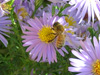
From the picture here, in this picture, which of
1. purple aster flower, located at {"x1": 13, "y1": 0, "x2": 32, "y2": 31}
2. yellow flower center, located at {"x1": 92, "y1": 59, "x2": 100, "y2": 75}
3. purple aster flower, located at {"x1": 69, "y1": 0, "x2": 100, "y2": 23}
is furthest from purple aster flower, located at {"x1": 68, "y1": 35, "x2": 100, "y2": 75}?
purple aster flower, located at {"x1": 13, "y1": 0, "x2": 32, "y2": 31}

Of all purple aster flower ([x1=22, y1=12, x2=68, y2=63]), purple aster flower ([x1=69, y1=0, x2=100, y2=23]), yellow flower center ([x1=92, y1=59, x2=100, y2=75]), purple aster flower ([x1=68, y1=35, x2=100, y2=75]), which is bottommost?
yellow flower center ([x1=92, y1=59, x2=100, y2=75])

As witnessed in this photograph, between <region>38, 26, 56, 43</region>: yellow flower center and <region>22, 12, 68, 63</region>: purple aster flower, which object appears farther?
<region>38, 26, 56, 43</region>: yellow flower center

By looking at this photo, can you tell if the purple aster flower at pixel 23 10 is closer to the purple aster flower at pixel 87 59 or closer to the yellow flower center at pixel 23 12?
the yellow flower center at pixel 23 12

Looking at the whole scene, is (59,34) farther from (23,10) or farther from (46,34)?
(23,10)

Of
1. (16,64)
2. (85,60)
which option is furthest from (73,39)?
(16,64)

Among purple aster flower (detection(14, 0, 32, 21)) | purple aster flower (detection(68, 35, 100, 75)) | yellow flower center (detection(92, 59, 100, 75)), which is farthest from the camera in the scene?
purple aster flower (detection(14, 0, 32, 21))

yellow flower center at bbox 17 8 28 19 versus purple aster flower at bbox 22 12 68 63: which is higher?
yellow flower center at bbox 17 8 28 19

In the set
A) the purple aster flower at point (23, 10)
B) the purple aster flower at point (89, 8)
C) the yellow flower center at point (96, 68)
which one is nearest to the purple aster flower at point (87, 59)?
the yellow flower center at point (96, 68)

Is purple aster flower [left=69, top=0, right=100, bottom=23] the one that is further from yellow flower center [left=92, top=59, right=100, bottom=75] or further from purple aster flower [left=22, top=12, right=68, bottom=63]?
yellow flower center [left=92, top=59, right=100, bottom=75]

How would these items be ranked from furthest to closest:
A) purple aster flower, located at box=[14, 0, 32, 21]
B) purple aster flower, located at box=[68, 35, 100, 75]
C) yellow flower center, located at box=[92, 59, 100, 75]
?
1. purple aster flower, located at box=[14, 0, 32, 21]
2. yellow flower center, located at box=[92, 59, 100, 75]
3. purple aster flower, located at box=[68, 35, 100, 75]
